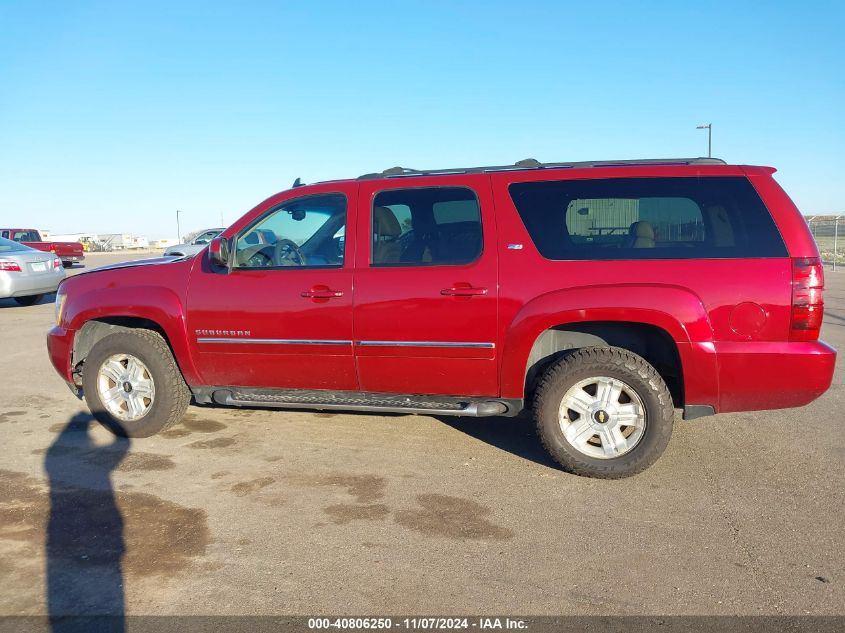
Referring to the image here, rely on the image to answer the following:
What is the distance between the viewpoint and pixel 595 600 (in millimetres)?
2848

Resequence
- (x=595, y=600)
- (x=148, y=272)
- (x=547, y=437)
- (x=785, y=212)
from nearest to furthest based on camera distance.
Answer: (x=595, y=600) → (x=785, y=212) → (x=547, y=437) → (x=148, y=272)

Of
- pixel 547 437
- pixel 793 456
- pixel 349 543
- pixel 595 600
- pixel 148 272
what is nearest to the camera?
pixel 595 600

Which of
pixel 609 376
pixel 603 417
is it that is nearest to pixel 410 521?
pixel 603 417

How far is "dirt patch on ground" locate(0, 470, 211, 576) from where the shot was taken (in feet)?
10.6

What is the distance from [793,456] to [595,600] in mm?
2481

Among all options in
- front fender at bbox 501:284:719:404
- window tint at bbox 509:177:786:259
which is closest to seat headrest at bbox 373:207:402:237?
window tint at bbox 509:177:786:259

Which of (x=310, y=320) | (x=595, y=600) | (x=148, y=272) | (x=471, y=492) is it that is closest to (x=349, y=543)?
(x=471, y=492)

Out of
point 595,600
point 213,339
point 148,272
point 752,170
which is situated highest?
point 752,170

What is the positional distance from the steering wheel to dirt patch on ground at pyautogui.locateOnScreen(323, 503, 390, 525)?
177 cm

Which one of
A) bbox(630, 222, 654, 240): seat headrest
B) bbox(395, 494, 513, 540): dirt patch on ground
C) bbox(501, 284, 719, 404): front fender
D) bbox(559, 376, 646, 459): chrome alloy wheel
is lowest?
bbox(395, 494, 513, 540): dirt patch on ground

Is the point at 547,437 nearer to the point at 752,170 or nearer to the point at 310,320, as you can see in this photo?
the point at 310,320

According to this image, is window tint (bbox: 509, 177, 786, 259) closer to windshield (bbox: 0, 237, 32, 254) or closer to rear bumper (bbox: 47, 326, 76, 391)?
rear bumper (bbox: 47, 326, 76, 391)

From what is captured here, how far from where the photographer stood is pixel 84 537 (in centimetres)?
346

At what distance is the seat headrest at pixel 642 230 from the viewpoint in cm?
413
